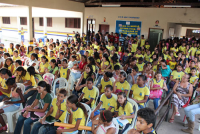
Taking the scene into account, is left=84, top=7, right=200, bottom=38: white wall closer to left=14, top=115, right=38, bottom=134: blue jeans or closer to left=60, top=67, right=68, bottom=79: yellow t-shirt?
left=60, top=67, right=68, bottom=79: yellow t-shirt

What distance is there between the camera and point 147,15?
11703 millimetres

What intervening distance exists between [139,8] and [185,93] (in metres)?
8.89

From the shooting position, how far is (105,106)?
3.41 meters

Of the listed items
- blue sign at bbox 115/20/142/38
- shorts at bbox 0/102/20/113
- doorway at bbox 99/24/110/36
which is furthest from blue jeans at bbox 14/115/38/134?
doorway at bbox 99/24/110/36

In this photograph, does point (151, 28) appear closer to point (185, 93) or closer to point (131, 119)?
point (185, 93)

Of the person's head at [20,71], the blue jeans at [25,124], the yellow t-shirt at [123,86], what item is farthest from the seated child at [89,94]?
the person's head at [20,71]

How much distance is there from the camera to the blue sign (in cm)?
1221

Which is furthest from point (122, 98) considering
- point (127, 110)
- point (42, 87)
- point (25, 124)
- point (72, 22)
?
point (72, 22)

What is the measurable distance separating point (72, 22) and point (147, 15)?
6558 millimetres

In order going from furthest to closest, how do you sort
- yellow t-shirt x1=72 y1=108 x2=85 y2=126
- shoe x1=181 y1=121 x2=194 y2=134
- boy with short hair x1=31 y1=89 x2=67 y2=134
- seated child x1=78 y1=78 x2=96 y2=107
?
1. seated child x1=78 y1=78 x2=96 y2=107
2. shoe x1=181 y1=121 x2=194 y2=134
3. boy with short hair x1=31 y1=89 x2=67 y2=134
4. yellow t-shirt x1=72 y1=108 x2=85 y2=126

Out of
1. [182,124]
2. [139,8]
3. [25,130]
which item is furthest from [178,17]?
[25,130]

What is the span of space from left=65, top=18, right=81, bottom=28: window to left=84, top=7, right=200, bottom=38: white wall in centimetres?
97

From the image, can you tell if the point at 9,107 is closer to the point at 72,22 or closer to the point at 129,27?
the point at 129,27

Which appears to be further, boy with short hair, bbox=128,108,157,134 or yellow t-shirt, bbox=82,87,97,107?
yellow t-shirt, bbox=82,87,97,107
